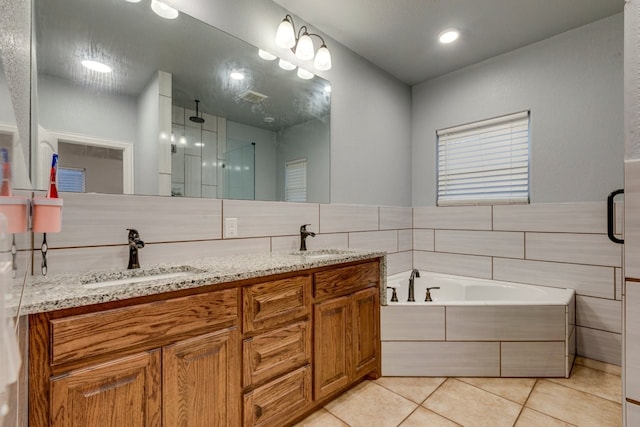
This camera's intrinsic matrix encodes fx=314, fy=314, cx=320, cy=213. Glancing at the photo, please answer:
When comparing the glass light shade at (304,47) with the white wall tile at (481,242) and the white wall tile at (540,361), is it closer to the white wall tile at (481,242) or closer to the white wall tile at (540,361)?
the white wall tile at (481,242)

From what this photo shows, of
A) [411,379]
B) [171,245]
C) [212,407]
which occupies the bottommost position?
[411,379]

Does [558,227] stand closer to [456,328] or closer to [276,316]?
[456,328]

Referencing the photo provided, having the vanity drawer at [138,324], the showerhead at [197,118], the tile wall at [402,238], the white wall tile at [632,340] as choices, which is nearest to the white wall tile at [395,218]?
the tile wall at [402,238]

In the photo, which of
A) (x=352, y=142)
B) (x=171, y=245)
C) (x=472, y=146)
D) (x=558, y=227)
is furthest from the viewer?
(x=472, y=146)

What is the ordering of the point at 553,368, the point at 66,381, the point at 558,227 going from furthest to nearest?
1. the point at 558,227
2. the point at 553,368
3. the point at 66,381

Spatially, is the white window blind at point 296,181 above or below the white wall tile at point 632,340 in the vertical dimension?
above

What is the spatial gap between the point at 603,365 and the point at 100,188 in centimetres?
342

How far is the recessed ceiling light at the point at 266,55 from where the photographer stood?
2104 mm

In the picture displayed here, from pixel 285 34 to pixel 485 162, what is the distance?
6.86 ft

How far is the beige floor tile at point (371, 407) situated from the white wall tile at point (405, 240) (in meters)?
1.47

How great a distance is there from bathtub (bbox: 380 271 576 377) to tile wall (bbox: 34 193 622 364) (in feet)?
1.44

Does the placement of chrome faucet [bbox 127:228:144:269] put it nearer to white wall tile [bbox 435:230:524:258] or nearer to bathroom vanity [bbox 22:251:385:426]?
bathroom vanity [bbox 22:251:385:426]

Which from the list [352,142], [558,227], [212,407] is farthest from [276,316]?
[558,227]

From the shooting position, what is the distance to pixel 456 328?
213 centimetres
